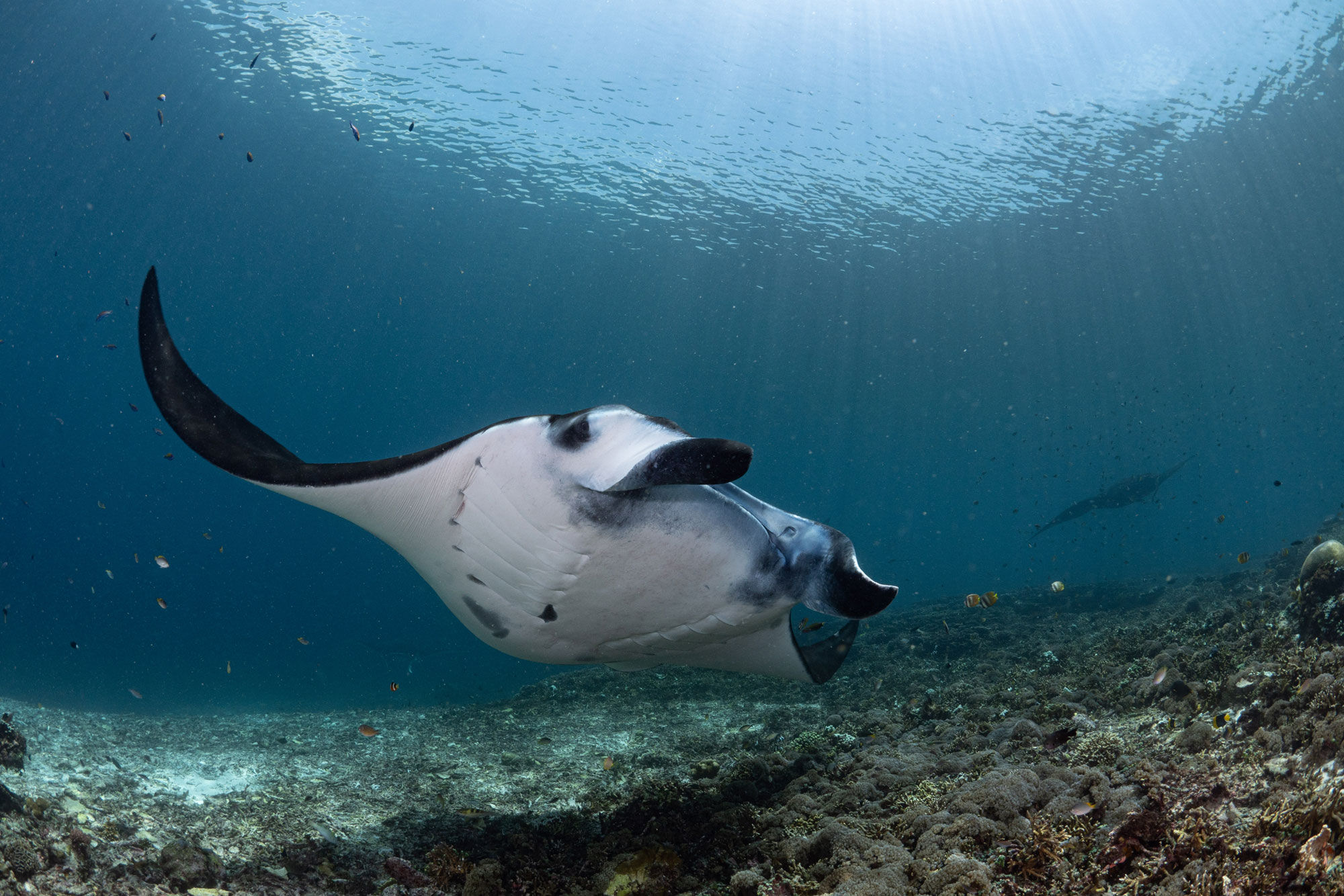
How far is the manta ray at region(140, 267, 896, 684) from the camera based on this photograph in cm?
228

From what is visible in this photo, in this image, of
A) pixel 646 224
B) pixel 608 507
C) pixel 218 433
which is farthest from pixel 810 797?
pixel 646 224

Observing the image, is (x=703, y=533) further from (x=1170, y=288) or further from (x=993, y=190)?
(x=1170, y=288)

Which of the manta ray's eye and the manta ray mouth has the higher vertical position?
the manta ray's eye

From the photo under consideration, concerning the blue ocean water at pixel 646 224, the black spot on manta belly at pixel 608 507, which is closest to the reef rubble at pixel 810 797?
the black spot on manta belly at pixel 608 507

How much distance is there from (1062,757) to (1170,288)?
3667cm

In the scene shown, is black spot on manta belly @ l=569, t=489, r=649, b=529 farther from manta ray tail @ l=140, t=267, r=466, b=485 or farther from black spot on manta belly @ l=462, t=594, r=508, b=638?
black spot on manta belly @ l=462, t=594, r=508, b=638

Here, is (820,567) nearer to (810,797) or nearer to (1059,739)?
(810,797)

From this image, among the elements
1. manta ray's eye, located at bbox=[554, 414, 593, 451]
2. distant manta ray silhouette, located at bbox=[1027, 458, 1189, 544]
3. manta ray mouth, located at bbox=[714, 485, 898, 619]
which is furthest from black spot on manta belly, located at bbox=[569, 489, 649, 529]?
distant manta ray silhouette, located at bbox=[1027, 458, 1189, 544]

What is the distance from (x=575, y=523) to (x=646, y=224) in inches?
1139

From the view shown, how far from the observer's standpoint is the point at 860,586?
225 cm

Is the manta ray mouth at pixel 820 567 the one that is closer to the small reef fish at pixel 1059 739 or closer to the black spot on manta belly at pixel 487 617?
the black spot on manta belly at pixel 487 617

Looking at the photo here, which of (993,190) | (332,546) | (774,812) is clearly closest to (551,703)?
(774,812)

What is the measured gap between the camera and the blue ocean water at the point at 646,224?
63.5 feet

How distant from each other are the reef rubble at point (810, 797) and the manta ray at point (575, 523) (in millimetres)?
860
